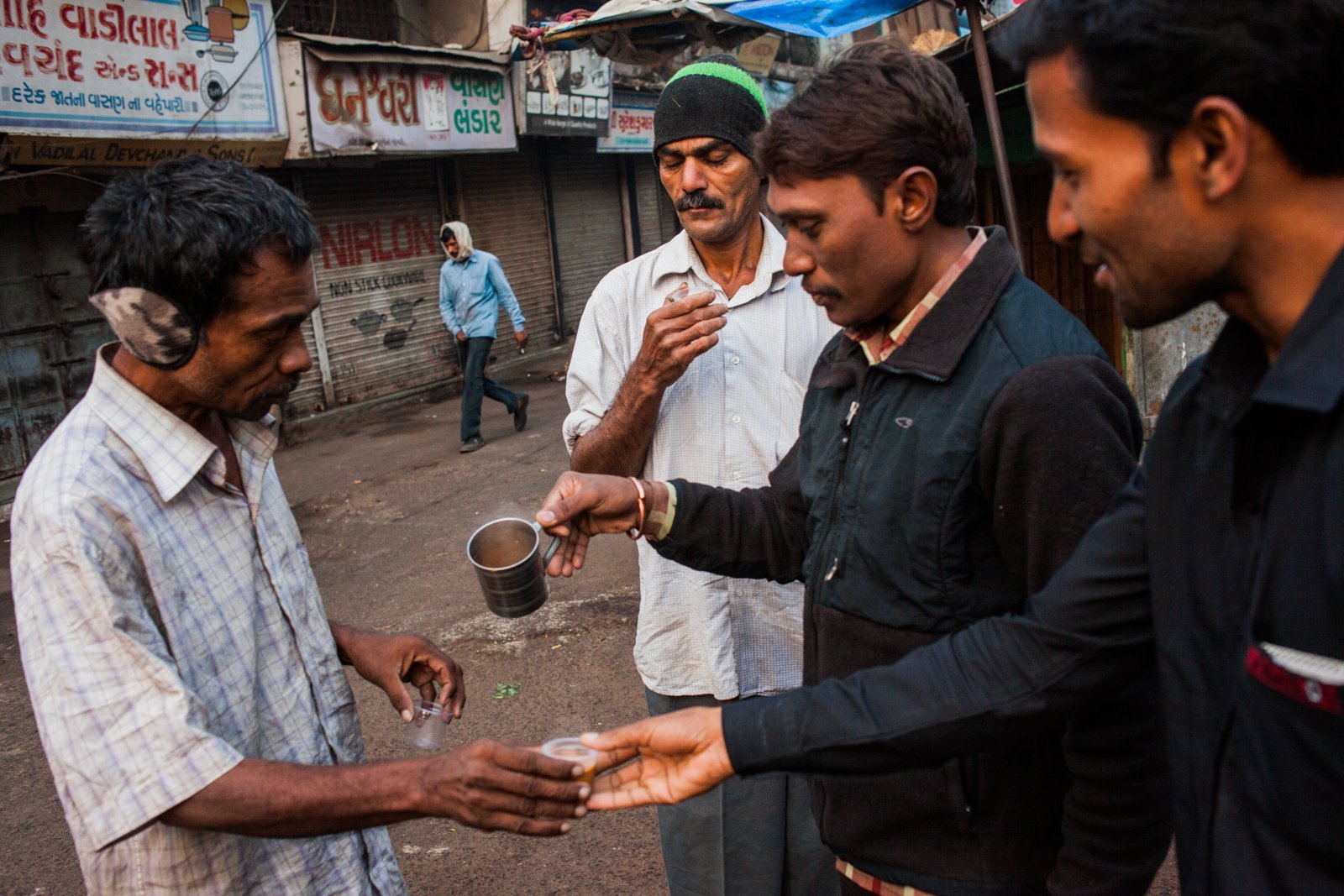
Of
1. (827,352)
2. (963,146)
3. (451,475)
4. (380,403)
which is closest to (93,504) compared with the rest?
(827,352)

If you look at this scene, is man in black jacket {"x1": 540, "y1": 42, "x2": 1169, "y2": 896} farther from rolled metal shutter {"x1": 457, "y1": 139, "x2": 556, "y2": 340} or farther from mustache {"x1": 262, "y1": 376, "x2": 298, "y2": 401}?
rolled metal shutter {"x1": 457, "y1": 139, "x2": 556, "y2": 340}

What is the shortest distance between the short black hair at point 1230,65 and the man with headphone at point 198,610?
122 centimetres

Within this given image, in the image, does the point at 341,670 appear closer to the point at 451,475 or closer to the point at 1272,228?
the point at 1272,228

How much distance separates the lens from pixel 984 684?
152 centimetres

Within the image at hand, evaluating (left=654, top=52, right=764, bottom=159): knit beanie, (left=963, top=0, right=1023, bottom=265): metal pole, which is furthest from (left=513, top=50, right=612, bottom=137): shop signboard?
(left=654, top=52, right=764, bottom=159): knit beanie

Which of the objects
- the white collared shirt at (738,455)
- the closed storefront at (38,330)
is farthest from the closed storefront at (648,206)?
the white collared shirt at (738,455)

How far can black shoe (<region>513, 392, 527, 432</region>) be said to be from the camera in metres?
10.5

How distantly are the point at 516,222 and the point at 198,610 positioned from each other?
13.3m

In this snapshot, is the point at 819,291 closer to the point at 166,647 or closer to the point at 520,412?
the point at 166,647

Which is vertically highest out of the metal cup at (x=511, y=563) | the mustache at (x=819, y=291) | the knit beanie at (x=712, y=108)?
the knit beanie at (x=712, y=108)

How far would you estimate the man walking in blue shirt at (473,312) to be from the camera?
32.4 ft

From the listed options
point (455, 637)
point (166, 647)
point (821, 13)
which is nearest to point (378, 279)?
point (821, 13)

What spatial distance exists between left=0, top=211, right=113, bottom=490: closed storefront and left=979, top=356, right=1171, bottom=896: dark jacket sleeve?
896 centimetres

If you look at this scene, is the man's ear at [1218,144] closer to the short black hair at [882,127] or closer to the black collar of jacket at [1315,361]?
the black collar of jacket at [1315,361]
